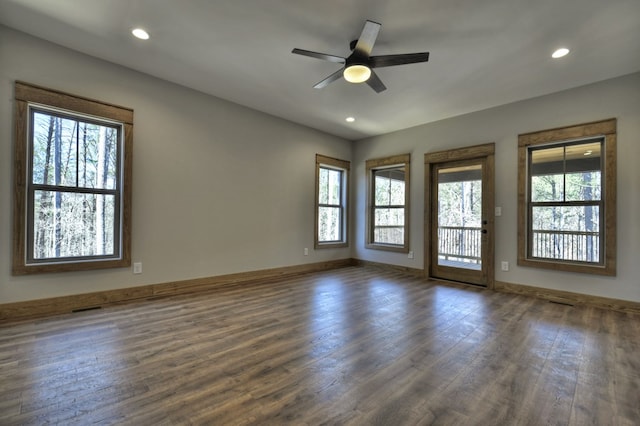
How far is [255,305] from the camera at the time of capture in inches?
135

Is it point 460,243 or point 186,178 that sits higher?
point 186,178

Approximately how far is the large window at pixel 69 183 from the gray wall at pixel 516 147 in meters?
4.45

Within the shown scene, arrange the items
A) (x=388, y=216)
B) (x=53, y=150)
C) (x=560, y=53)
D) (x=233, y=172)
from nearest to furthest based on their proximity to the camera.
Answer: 1. (x=560, y=53)
2. (x=53, y=150)
3. (x=233, y=172)
4. (x=388, y=216)

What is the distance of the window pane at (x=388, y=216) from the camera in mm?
5844

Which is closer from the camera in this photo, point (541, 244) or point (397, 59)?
point (397, 59)

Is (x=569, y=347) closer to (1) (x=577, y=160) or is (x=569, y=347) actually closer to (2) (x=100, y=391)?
(1) (x=577, y=160)

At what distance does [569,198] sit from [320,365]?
13.3ft

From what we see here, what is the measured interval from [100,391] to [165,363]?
40 centimetres

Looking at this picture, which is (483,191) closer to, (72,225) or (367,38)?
(367,38)

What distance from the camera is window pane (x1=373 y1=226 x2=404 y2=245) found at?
19.1 ft

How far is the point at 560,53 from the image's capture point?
3027 mm


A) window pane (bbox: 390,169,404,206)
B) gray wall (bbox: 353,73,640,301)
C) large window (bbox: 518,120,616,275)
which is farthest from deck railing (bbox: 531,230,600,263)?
window pane (bbox: 390,169,404,206)

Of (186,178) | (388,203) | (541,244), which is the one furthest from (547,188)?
(186,178)

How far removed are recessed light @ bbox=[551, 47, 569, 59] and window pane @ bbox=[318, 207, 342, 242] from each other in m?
4.11
